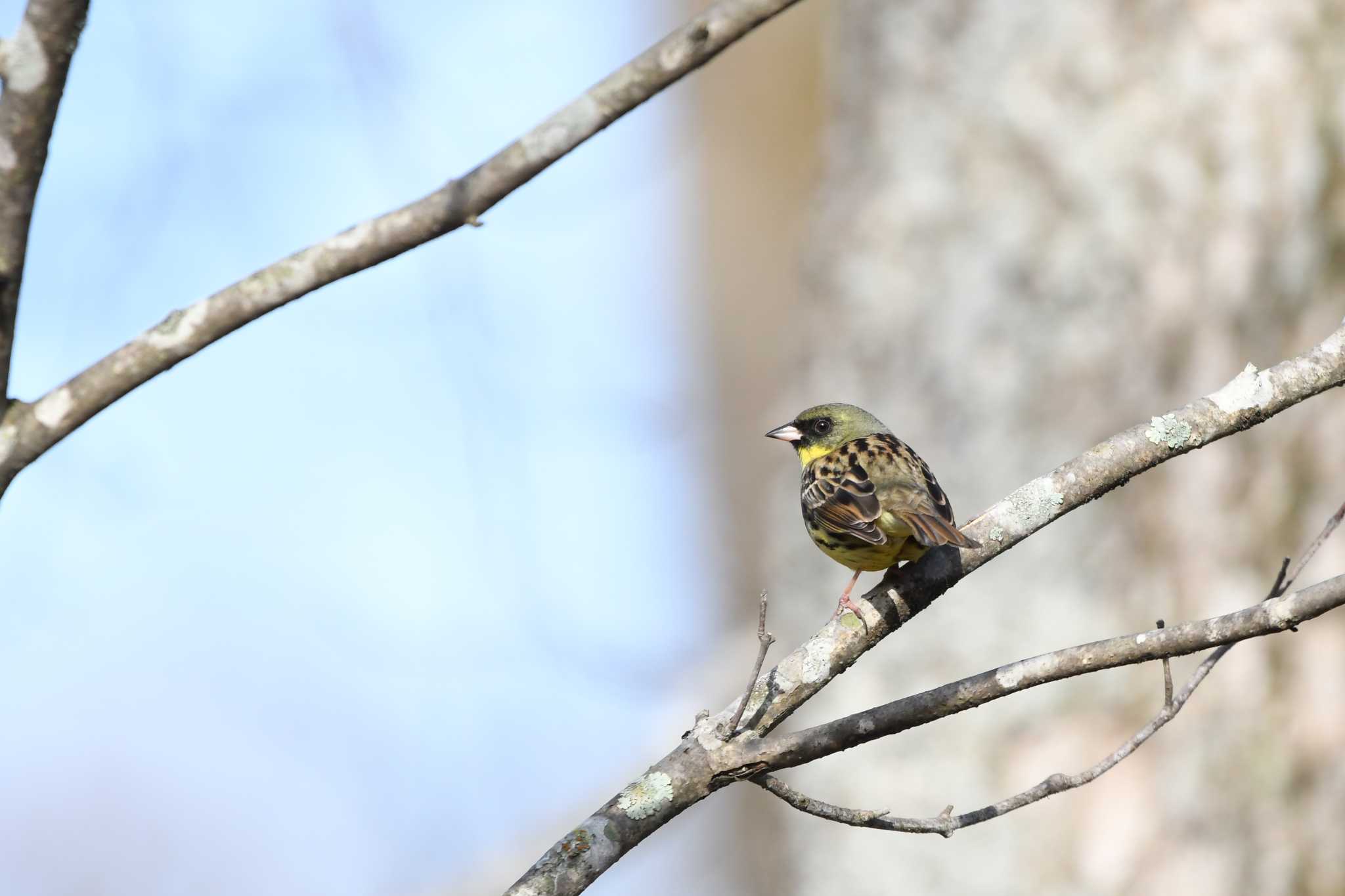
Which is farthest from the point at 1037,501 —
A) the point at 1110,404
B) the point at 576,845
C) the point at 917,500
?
the point at 1110,404

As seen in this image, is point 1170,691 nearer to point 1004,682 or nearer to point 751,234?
point 1004,682

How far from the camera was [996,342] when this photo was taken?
6.15 meters

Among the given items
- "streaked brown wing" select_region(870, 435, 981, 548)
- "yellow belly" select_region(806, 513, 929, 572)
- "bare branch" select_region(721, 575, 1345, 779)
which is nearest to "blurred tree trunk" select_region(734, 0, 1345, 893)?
"streaked brown wing" select_region(870, 435, 981, 548)

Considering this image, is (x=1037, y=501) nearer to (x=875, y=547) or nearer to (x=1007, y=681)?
(x=1007, y=681)

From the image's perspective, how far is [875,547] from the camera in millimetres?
4180

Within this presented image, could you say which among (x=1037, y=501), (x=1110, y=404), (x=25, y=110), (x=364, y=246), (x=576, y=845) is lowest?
(x=576, y=845)

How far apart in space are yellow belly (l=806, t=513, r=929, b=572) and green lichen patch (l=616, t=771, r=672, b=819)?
4.73ft

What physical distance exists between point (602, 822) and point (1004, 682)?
0.88m

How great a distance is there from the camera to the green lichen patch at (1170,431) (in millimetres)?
3109

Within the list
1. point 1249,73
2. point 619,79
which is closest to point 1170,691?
point 619,79

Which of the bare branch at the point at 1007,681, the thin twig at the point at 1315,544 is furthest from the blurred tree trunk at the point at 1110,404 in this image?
the bare branch at the point at 1007,681

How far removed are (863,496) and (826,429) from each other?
1.10 meters

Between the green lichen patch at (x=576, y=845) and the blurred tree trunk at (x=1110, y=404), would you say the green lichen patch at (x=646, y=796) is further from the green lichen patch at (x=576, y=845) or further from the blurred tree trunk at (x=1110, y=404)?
the blurred tree trunk at (x=1110, y=404)

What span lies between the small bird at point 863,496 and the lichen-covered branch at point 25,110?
199 centimetres
